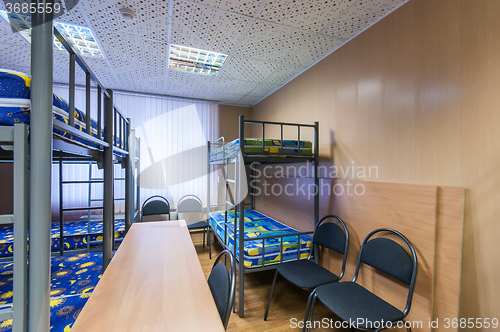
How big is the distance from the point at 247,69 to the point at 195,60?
0.67 meters

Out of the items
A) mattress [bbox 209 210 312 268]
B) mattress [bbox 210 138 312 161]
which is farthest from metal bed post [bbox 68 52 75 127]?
mattress [bbox 209 210 312 268]

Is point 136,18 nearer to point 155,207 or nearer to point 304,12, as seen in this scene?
point 304,12

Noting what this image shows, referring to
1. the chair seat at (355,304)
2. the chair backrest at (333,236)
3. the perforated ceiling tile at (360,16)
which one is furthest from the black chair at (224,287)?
the perforated ceiling tile at (360,16)

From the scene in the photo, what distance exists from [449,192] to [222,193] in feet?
11.5

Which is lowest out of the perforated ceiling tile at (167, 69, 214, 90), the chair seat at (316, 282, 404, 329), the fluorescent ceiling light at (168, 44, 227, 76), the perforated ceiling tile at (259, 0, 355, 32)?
the chair seat at (316, 282, 404, 329)

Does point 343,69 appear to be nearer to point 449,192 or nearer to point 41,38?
point 449,192

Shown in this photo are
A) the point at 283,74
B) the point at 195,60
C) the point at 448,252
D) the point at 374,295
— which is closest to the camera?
the point at 448,252

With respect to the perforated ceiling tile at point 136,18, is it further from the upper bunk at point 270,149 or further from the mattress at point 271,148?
the mattress at point 271,148

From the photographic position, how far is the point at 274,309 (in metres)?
2.16

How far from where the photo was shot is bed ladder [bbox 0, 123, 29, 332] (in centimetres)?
75

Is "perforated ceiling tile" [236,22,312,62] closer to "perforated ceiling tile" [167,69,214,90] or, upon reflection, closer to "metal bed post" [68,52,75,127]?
"perforated ceiling tile" [167,69,214,90]

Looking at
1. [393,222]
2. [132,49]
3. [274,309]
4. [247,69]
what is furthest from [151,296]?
[247,69]

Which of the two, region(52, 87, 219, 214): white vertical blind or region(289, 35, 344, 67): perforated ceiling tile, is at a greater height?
region(289, 35, 344, 67): perforated ceiling tile

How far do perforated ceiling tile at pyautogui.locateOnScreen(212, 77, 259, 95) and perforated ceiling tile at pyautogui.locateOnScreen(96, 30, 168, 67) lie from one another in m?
0.90
